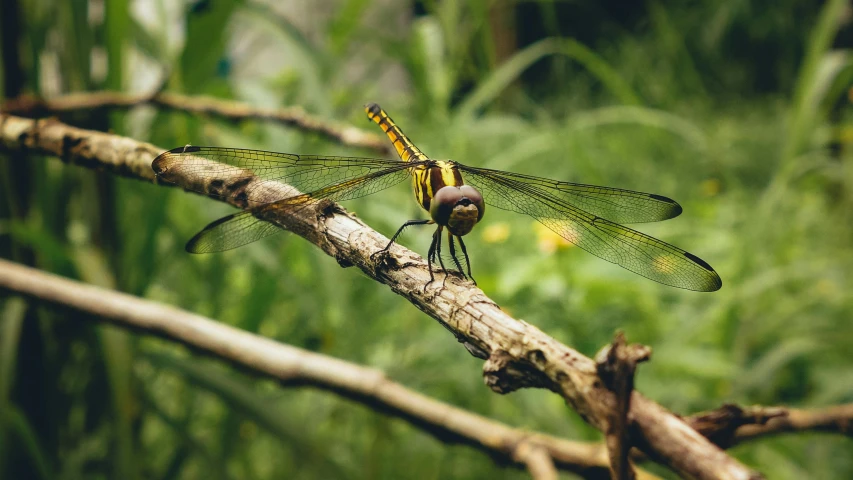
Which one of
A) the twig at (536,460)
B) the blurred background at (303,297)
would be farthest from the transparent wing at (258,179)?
the twig at (536,460)

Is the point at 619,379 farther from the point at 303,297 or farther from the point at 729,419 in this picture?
the point at 303,297

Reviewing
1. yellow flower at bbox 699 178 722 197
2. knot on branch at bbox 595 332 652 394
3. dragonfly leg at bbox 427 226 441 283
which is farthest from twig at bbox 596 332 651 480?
yellow flower at bbox 699 178 722 197

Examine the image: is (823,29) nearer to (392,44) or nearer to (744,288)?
(744,288)

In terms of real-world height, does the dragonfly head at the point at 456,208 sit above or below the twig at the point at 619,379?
above

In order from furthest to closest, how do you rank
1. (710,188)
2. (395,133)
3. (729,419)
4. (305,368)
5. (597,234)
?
Result: (710,188) < (395,133) < (597,234) < (305,368) < (729,419)

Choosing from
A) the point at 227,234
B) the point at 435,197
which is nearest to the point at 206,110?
the point at 227,234

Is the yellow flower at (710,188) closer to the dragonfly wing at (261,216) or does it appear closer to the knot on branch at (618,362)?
the dragonfly wing at (261,216)
